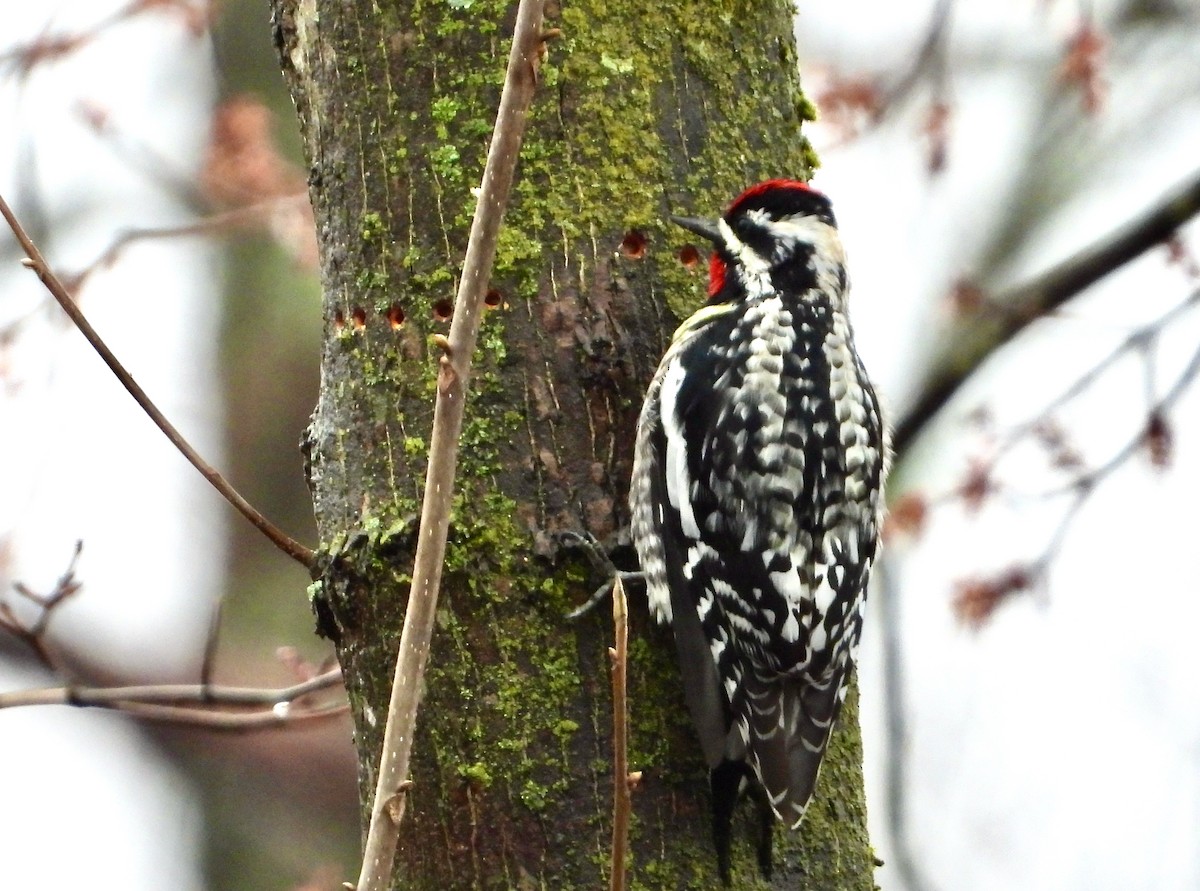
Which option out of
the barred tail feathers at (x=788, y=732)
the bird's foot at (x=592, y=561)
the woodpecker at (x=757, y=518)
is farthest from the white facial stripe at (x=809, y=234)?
the barred tail feathers at (x=788, y=732)

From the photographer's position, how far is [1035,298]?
3428 millimetres

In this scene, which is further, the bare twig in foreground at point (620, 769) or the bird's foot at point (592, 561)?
the bird's foot at point (592, 561)

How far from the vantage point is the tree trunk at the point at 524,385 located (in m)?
2.13

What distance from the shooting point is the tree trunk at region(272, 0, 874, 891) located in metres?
2.13

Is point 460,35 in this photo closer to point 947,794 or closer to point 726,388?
point 726,388

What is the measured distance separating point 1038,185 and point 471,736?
3811mm

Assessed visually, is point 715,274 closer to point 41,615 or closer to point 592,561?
point 592,561

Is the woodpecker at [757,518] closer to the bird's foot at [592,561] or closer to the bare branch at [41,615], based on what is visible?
the bird's foot at [592,561]

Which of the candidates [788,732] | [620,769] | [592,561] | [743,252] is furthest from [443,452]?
[743,252]

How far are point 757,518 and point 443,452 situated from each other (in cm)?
119

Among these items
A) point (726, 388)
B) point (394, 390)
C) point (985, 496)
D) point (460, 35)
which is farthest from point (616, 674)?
point (985, 496)

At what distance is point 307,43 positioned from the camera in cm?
253

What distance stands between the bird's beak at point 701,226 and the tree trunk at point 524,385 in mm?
26

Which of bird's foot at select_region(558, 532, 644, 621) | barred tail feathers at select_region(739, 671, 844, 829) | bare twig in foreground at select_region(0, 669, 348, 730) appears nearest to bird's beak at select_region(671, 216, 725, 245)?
bird's foot at select_region(558, 532, 644, 621)
